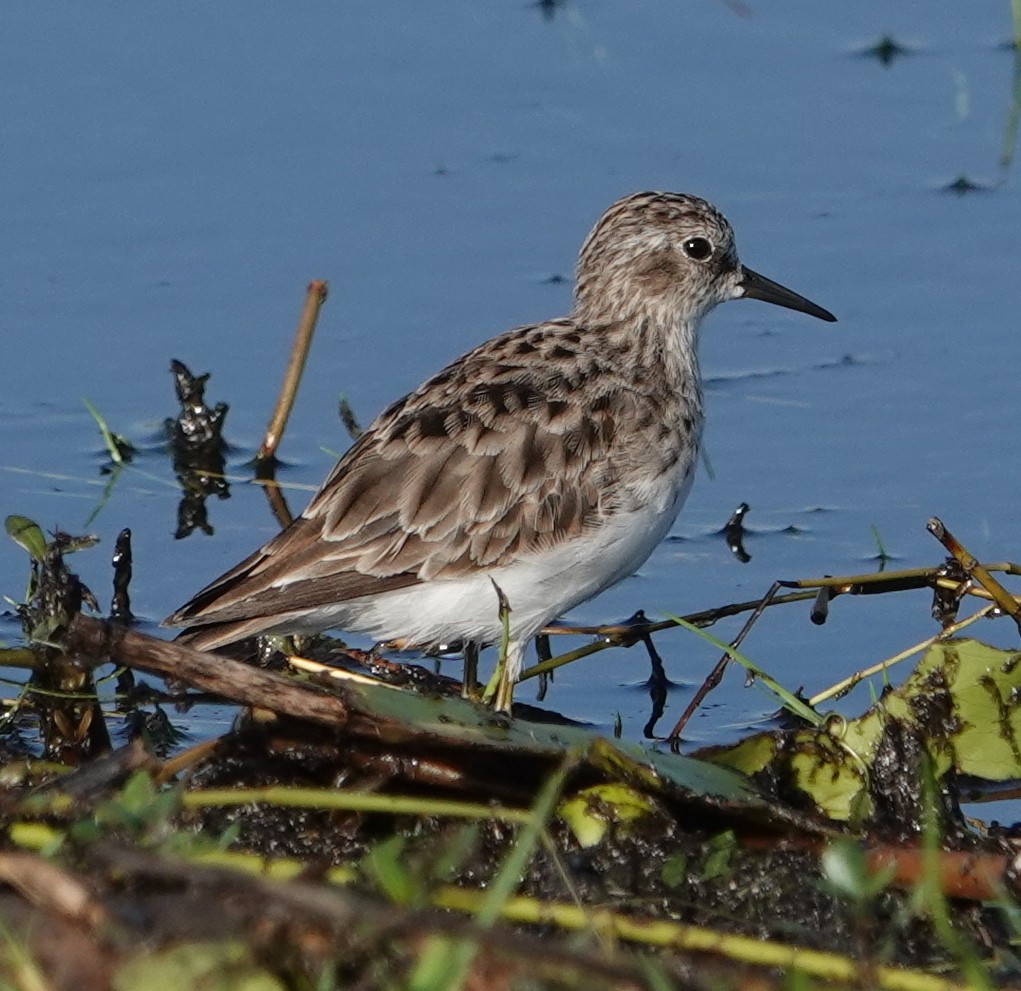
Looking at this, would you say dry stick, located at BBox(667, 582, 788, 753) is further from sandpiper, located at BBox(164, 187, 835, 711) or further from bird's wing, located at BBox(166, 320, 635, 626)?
bird's wing, located at BBox(166, 320, 635, 626)

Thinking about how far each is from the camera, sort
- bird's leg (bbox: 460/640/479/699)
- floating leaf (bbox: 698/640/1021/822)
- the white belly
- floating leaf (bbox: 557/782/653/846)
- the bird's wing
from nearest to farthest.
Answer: floating leaf (bbox: 557/782/653/846) → floating leaf (bbox: 698/640/1021/822) → the bird's wing → the white belly → bird's leg (bbox: 460/640/479/699)

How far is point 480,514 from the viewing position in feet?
20.0

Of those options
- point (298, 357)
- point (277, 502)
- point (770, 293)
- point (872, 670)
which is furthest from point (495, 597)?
point (770, 293)

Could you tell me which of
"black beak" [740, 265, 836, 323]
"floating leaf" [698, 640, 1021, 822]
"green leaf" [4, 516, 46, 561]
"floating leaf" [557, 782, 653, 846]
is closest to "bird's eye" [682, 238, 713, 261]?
"black beak" [740, 265, 836, 323]

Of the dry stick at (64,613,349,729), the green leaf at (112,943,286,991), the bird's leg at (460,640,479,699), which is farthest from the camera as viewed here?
the bird's leg at (460,640,479,699)

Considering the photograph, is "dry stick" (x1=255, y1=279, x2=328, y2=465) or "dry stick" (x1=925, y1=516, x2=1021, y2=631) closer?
"dry stick" (x1=925, y1=516, x2=1021, y2=631)

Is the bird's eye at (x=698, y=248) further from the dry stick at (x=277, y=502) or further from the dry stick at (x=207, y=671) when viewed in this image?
the dry stick at (x=207, y=671)

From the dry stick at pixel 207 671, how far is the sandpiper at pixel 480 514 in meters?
1.08

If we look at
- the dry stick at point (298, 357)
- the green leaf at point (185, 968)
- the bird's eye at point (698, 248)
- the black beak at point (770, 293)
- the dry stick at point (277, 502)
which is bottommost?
the green leaf at point (185, 968)

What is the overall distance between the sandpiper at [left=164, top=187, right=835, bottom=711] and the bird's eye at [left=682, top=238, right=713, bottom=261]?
0.89 meters

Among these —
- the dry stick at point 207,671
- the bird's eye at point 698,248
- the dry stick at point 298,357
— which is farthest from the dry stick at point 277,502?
the dry stick at point 207,671

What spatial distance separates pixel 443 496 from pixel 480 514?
→ 12 centimetres

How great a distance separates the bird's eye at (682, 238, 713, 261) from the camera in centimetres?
737

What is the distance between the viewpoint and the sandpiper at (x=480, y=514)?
590 centimetres
